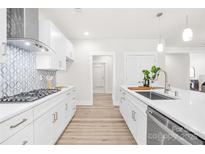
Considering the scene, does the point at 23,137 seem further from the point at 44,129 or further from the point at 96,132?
the point at 96,132

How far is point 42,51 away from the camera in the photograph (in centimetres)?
276

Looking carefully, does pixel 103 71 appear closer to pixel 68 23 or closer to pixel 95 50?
pixel 95 50

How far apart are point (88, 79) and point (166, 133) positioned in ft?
14.7

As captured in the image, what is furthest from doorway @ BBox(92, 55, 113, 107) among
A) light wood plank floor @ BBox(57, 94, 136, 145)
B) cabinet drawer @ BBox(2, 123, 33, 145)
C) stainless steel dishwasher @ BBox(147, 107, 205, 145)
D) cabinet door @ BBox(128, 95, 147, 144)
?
cabinet drawer @ BBox(2, 123, 33, 145)

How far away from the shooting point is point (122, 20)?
11.7 ft

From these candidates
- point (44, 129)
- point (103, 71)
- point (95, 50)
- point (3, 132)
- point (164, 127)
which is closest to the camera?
point (3, 132)

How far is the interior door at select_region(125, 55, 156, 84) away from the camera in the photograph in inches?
215

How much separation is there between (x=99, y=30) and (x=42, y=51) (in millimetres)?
2112

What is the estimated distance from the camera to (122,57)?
215 inches
